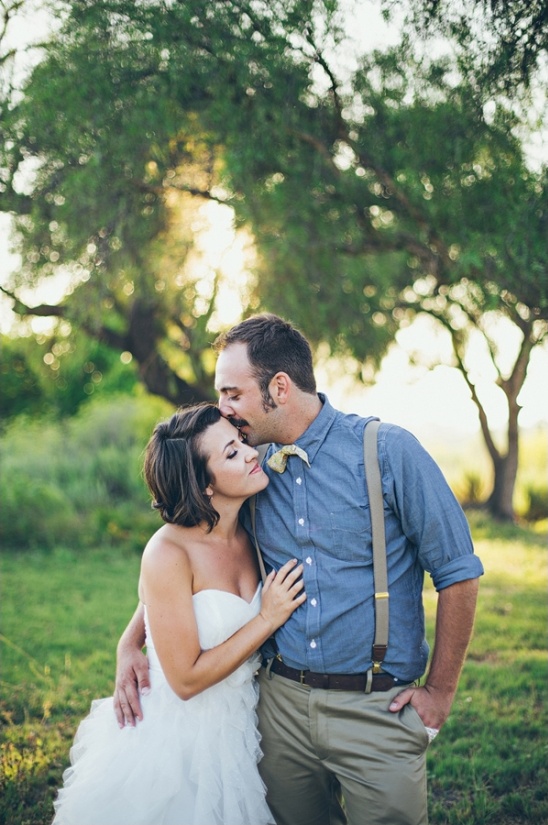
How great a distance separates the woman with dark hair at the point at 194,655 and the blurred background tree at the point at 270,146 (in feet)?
9.24

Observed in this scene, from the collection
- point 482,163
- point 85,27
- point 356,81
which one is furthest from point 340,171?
point 85,27

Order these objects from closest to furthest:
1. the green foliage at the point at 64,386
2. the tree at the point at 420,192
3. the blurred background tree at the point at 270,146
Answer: the blurred background tree at the point at 270,146, the tree at the point at 420,192, the green foliage at the point at 64,386

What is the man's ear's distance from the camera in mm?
2930

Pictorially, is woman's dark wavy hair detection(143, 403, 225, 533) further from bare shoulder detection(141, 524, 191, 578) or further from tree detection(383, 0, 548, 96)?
tree detection(383, 0, 548, 96)

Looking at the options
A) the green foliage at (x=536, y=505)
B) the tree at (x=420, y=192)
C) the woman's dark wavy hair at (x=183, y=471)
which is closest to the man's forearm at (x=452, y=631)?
the woman's dark wavy hair at (x=183, y=471)

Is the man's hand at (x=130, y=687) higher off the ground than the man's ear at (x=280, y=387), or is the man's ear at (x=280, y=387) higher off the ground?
the man's ear at (x=280, y=387)

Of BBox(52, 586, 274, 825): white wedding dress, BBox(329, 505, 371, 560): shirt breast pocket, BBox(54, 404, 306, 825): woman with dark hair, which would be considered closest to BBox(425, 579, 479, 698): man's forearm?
BBox(329, 505, 371, 560): shirt breast pocket

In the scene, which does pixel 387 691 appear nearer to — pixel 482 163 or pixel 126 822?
pixel 126 822

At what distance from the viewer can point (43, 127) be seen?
16.1ft

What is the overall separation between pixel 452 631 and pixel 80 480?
11.0 m

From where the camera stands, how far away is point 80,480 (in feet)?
42.3

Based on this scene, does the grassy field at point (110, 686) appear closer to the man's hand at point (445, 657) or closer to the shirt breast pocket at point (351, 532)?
the man's hand at point (445, 657)

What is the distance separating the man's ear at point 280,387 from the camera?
Answer: 115 inches

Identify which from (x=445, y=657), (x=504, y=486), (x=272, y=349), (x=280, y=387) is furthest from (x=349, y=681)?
(x=504, y=486)
